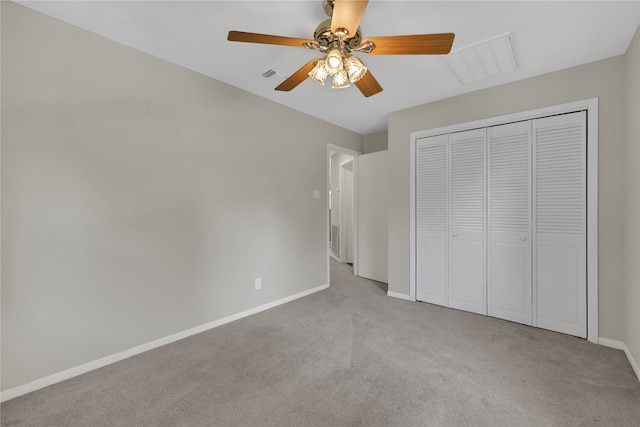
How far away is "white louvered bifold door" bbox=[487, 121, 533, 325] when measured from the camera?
2.75 metres

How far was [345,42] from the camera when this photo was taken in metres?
1.62

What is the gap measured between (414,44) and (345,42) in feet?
1.30

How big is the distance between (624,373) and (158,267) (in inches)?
145

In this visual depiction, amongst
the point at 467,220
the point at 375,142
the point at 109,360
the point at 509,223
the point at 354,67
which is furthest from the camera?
the point at 375,142

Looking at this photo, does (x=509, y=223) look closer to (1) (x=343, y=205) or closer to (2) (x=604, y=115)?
(2) (x=604, y=115)

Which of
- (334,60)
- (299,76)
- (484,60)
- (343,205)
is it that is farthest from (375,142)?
(334,60)

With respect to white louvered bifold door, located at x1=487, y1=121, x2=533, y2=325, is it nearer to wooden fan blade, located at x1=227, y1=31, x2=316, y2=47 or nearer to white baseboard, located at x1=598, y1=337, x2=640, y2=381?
white baseboard, located at x1=598, y1=337, x2=640, y2=381

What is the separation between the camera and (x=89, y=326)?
2.02 m

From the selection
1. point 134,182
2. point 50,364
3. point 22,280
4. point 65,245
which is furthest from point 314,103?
point 50,364

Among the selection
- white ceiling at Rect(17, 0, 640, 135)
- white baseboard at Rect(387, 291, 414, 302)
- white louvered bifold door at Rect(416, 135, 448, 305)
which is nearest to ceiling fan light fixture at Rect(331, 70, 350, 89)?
white ceiling at Rect(17, 0, 640, 135)

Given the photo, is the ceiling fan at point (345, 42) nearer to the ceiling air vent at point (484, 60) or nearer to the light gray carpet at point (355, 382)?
the ceiling air vent at point (484, 60)

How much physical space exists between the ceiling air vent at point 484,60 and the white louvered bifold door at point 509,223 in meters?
0.60

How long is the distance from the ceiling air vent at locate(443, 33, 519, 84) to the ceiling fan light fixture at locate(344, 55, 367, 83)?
3.51 feet

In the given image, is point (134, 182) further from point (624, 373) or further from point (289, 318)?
point (624, 373)
